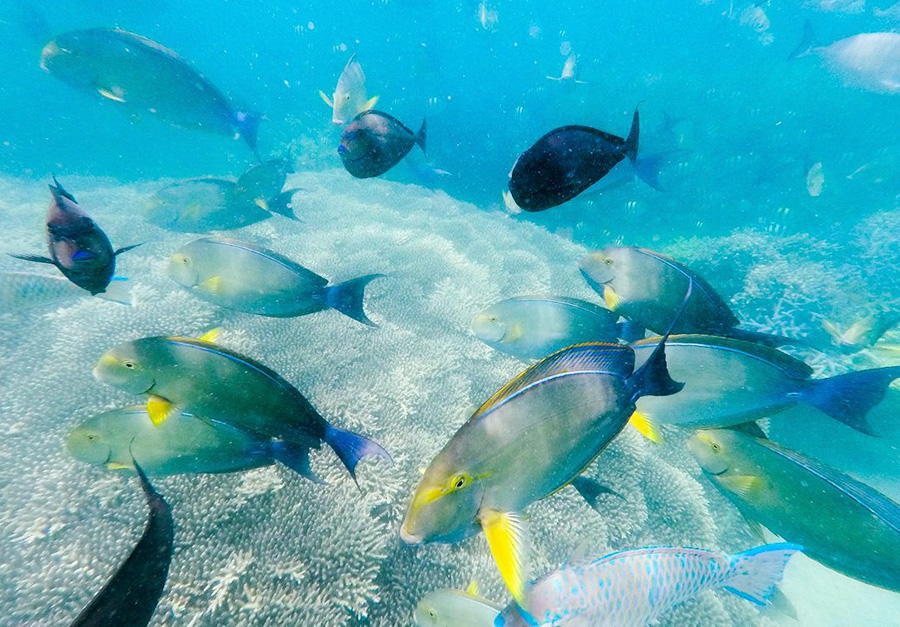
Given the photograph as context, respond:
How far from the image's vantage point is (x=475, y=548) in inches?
98.4

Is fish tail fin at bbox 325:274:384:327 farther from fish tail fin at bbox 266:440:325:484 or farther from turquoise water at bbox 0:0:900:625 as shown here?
turquoise water at bbox 0:0:900:625

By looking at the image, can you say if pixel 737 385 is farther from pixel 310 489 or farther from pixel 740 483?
pixel 310 489

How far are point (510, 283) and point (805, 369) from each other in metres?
4.28

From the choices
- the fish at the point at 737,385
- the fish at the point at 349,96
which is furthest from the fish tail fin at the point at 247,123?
the fish at the point at 737,385

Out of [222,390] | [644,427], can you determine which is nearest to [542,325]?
[644,427]

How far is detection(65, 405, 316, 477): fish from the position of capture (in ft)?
4.87

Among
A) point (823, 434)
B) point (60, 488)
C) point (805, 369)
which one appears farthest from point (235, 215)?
point (823, 434)

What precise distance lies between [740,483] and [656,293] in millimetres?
1024

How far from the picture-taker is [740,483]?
1.89 m

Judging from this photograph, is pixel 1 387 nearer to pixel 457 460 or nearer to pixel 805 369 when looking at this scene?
pixel 457 460

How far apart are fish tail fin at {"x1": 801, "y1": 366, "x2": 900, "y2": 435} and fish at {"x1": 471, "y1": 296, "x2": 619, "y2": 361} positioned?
879 mm

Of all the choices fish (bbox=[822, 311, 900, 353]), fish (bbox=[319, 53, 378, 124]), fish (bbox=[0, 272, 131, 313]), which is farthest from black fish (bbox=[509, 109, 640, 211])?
fish (bbox=[822, 311, 900, 353])

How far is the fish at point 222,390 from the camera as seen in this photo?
54.1 inches

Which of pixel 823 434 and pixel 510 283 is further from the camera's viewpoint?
pixel 510 283
